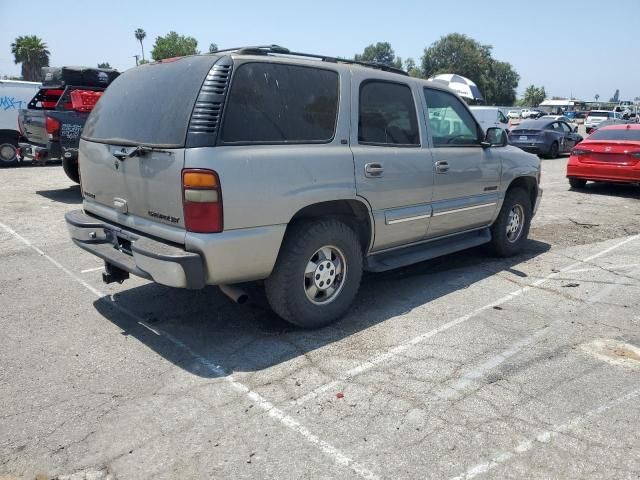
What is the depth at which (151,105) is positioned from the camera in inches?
147

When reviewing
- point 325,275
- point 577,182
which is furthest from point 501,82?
point 325,275

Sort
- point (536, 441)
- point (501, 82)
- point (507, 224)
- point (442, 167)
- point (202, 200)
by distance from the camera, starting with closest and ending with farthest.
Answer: point (536, 441)
point (202, 200)
point (442, 167)
point (507, 224)
point (501, 82)

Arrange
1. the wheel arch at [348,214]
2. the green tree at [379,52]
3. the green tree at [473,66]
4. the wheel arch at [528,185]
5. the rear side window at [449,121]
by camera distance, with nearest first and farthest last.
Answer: the wheel arch at [348,214]
the rear side window at [449,121]
the wheel arch at [528,185]
the green tree at [473,66]
the green tree at [379,52]

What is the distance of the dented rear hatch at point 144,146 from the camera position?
3424 millimetres

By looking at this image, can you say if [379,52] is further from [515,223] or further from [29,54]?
[515,223]

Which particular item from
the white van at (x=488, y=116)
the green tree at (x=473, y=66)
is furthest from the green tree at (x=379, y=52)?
the white van at (x=488, y=116)

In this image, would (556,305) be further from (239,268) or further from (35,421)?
(35,421)

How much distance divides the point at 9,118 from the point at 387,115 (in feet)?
42.0

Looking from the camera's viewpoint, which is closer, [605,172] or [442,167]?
[442,167]

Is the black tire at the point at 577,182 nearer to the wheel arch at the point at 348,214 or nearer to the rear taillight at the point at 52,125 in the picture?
the wheel arch at the point at 348,214

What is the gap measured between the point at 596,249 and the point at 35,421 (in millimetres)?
6555

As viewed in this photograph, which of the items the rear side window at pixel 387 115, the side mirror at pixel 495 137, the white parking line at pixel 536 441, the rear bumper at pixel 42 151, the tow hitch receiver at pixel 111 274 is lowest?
the white parking line at pixel 536 441

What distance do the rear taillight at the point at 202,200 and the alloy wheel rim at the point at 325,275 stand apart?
88 cm

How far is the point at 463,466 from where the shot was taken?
262 cm
